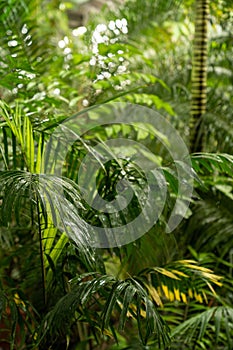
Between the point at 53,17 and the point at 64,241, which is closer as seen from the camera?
the point at 64,241

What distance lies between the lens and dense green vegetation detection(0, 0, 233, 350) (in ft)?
4.81

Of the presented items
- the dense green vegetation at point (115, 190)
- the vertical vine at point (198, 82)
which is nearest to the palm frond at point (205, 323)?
the dense green vegetation at point (115, 190)

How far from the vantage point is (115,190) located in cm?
170

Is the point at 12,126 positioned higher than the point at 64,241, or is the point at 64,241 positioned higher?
the point at 12,126

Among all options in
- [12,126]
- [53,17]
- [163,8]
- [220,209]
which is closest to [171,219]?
[220,209]

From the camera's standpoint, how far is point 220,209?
252 cm

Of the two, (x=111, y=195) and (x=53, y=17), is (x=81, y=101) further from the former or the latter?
(x=53, y=17)

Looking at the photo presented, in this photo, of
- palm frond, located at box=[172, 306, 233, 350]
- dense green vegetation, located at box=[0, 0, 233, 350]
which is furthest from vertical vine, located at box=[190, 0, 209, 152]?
palm frond, located at box=[172, 306, 233, 350]

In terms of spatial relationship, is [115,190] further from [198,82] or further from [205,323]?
[198,82]

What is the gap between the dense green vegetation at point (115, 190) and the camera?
1466mm

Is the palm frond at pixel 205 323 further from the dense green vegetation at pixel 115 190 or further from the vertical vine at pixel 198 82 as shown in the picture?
the vertical vine at pixel 198 82

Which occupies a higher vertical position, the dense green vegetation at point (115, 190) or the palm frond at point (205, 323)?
the dense green vegetation at point (115, 190)

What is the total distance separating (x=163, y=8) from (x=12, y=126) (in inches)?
74.0

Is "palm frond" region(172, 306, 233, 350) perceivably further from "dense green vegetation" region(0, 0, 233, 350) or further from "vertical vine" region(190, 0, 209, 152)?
"vertical vine" region(190, 0, 209, 152)
